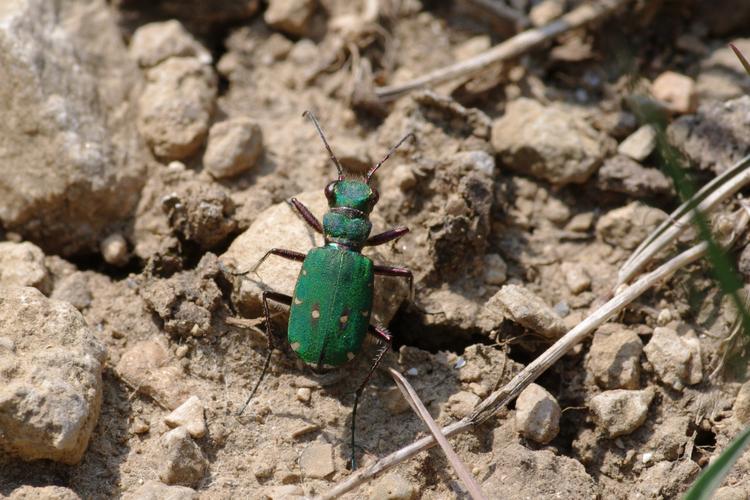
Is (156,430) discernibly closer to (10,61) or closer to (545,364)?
(545,364)

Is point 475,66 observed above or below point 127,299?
above

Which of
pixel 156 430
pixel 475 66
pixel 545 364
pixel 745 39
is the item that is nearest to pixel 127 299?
pixel 156 430

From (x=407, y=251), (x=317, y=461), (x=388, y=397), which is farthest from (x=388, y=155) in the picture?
(x=317, y=461)

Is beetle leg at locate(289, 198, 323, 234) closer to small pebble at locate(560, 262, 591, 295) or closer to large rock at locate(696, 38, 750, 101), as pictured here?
small pebble at locate(560, 262, 591, 295)

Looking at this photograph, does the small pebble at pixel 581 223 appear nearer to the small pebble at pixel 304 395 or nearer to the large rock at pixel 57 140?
the small pebble at pixel 304 395

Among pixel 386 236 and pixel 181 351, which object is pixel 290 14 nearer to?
pixel 386 236

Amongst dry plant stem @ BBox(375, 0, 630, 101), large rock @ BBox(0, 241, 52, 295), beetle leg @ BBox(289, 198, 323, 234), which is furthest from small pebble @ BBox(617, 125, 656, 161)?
large rock @ BBox(0, 241, 52, 295)
